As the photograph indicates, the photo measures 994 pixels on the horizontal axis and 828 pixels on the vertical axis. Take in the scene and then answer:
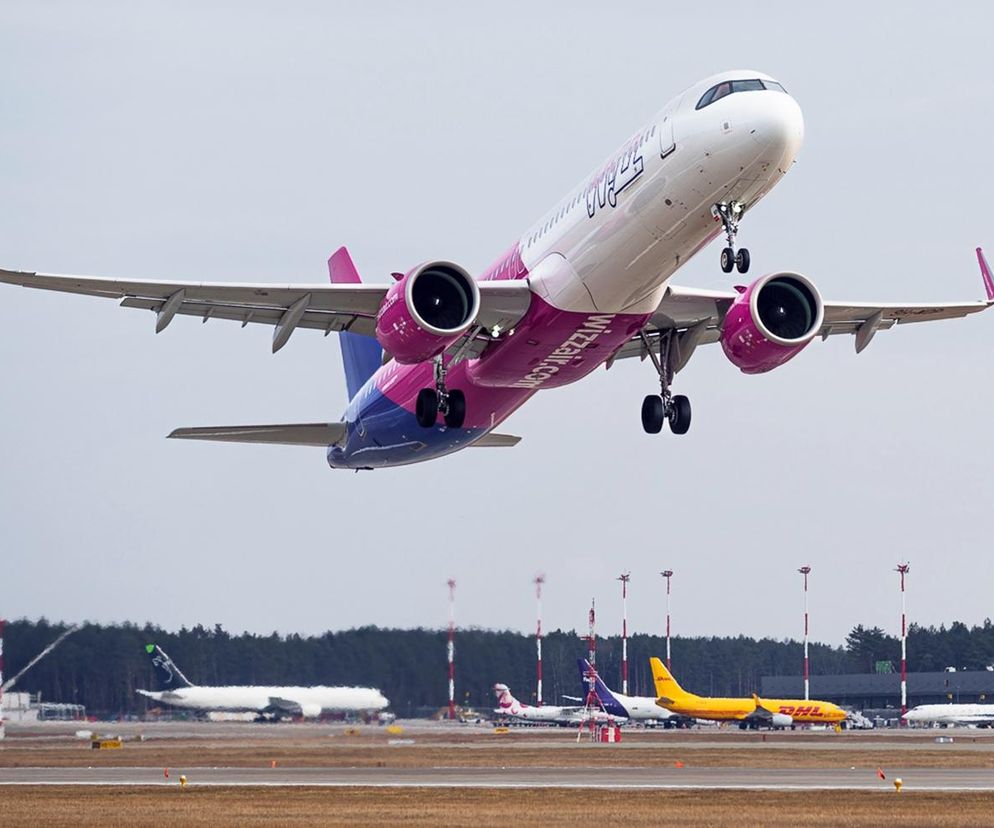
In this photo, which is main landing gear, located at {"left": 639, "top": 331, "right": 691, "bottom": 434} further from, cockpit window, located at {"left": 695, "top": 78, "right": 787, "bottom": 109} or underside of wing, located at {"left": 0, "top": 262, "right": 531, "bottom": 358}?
cockpit window, located at {"left": 695, "top": 78, "right": 787, "bottom": 109}

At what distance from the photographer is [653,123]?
32844 millimetres

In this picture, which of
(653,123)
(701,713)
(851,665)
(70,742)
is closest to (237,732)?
(70,742)

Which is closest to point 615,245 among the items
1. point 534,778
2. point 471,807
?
point 471,807

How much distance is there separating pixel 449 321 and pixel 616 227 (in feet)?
15.4

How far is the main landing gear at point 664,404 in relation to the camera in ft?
133

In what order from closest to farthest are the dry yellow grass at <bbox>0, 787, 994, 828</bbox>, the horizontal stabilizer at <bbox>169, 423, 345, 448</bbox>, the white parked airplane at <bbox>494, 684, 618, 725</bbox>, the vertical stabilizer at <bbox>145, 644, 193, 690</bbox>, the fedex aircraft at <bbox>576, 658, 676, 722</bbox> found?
1. the dry yellow grass at <bbox>0, 787, 994, 828</bbox>
2. the horizontal stabilizer at <bbox>169, 423, 345, 448</bbox>
3. the vertical stabilizer at <bbox>145, 644, 193, 690</bbox>
4. the white parked airplane at <bbox>494, 684, 618, 725</bbox>
5. the fedex aircraft at <bbox>576, 658, 676, 722</bbox>

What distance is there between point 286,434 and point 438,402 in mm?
10369

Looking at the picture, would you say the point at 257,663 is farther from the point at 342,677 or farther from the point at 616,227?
the point at 616,227

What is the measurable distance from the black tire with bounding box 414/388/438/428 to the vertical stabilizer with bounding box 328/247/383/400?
9.69 meters

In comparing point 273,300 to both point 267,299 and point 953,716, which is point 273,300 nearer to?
point 267,299

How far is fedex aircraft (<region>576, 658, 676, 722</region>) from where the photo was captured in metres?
98.1

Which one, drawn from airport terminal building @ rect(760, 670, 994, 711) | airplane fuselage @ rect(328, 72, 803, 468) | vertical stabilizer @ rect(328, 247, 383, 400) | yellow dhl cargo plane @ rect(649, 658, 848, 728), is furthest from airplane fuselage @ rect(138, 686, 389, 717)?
airport terminal building @ rect(760, 670, 994, 711)

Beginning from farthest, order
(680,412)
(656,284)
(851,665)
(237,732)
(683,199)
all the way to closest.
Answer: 1. (851,665)
2. (237,732)
3. (680,412)
4. (656,284)
5. (683,199)

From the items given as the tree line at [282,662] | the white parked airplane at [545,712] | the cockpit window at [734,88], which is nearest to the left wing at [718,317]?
the cockpit window at [734,88]
